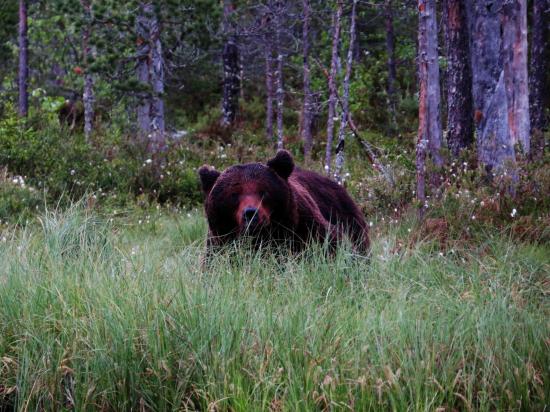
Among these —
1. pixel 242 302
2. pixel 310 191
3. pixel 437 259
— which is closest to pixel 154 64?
pixel 310 191

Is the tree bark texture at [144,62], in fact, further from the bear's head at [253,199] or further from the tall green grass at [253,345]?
the tall green grass at [253,345]

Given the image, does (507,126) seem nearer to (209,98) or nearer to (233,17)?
(233,17)

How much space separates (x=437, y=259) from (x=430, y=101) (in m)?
3.76

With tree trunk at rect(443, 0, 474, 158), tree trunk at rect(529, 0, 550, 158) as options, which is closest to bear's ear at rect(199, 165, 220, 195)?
tree trunk at rect(443, 0, 474, 158)

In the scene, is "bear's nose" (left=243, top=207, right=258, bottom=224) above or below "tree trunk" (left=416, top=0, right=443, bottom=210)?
below

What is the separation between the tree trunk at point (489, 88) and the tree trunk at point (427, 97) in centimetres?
114

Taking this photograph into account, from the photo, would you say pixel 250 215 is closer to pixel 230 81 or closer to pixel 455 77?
pixel 455 77

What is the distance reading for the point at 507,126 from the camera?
11797 millimetres

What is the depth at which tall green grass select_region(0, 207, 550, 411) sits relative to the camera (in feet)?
12.3

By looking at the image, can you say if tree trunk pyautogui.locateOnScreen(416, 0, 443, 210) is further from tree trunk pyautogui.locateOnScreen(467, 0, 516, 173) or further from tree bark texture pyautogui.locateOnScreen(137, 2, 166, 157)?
tree bark texture pyautogui.locateOnScreen(137, 2, 166, 157)

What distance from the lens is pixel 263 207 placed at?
607 centimetres

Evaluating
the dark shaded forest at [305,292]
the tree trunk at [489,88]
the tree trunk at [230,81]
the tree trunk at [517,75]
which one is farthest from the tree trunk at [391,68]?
the dark shaded forest at [305,292]

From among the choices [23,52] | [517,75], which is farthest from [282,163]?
[23,52]

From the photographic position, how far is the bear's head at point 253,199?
603 cm
